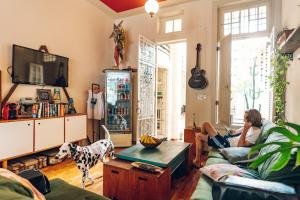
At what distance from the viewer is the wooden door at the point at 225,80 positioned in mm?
3582

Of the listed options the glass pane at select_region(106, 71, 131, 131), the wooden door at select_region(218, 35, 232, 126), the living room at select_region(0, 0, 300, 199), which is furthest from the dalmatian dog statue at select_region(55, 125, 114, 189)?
the wooden door at select_region(218, 35, 232, 126)

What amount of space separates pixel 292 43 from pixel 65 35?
12.4ft

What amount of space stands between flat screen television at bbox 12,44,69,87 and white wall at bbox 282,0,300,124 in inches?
147

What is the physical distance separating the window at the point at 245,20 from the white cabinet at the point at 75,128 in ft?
11.2

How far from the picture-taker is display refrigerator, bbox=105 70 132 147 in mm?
4488

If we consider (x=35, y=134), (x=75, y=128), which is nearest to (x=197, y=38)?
(x=75, y=128)

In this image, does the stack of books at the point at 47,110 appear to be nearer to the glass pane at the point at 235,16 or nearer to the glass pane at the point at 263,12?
the glass pane at the point at 235,16

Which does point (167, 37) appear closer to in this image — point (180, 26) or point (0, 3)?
point (180, 26)

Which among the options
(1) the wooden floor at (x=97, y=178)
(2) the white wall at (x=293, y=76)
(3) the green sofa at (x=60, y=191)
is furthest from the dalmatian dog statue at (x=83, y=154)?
(2) the white wall at (x=293, y=76)

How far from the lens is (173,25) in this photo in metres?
4.60

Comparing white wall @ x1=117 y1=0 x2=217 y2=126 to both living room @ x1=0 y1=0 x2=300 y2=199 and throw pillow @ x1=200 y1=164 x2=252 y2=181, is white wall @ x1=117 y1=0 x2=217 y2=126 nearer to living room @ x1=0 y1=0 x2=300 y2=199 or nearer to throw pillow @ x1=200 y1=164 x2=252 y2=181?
living room @ x1=0 y1=0 x2=300 y2=199

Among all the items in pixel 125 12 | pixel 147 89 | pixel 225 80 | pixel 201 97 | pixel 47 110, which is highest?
pixel 125 12

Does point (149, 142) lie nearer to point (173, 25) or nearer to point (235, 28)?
point (235, 28)

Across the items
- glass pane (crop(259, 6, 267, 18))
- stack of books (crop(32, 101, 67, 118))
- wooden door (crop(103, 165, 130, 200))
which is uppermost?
glass pane (crop(259, 6, 267, 18))
